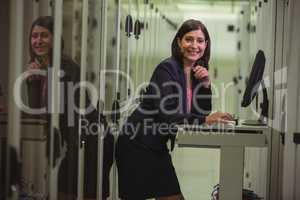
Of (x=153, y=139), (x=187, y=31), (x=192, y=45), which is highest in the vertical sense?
(x=187, y=31)

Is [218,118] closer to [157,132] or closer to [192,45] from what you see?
[157,132]

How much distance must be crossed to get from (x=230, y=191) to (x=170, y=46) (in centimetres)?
157

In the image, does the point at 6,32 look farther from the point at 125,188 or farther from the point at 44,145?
the point at 125,188

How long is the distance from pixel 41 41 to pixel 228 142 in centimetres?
147

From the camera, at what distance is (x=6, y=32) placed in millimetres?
2033

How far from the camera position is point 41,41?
237cm

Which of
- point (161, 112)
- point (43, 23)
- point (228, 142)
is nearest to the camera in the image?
point (43, 23)

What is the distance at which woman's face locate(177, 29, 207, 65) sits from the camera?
3.97 metres

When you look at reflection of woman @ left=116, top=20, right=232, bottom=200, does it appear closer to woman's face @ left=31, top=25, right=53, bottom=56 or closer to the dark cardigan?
the dark cardigan

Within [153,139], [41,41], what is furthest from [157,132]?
[41,41]

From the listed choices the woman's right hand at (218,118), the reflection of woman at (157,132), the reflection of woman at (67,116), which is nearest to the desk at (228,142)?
the woman's right hand at (218,118)

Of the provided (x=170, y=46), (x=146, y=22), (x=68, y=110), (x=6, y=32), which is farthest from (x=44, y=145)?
(x=146, y=22)

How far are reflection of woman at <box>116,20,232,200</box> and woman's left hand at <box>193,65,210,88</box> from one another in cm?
6

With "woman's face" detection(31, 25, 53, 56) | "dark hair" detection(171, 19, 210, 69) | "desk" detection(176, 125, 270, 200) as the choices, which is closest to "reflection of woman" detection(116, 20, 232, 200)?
"dark hair" detection(171, 19, 210, 69)
